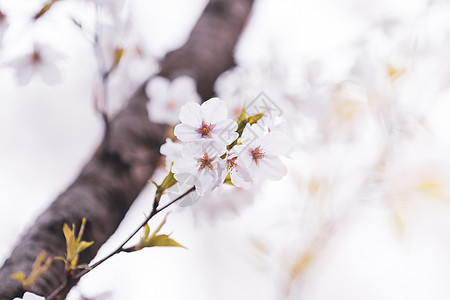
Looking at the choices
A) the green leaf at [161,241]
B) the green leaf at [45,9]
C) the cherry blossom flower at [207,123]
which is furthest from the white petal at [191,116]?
the green leaf at [45,9]

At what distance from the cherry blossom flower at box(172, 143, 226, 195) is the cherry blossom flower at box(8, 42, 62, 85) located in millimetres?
343

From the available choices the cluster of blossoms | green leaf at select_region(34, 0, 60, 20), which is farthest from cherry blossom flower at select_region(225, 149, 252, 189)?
green leaf at select_region(34, 0, 60, 20)

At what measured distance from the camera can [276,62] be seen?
889 mm

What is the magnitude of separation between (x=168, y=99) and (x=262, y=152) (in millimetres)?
366

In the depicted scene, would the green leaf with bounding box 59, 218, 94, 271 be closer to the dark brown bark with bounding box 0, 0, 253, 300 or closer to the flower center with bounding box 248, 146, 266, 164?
the dark brown bark with bounding box 0, 0, 253, 300

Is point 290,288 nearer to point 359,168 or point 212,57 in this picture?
point 359,168

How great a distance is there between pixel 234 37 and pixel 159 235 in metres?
0.73

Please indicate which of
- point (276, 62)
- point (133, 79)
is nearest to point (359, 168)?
point (276, 62)

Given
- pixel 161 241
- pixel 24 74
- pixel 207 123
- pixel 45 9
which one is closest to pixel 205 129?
pixel 207 123

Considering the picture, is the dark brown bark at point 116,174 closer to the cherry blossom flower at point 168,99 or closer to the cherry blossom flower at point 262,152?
the cherry blossom flower at point 168,99

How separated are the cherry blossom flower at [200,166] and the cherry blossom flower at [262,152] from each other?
2 cm

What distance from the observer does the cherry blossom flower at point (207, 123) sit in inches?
13.1

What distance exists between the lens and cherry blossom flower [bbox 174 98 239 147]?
0.33m

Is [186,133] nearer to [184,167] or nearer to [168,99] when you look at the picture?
[184,167]
